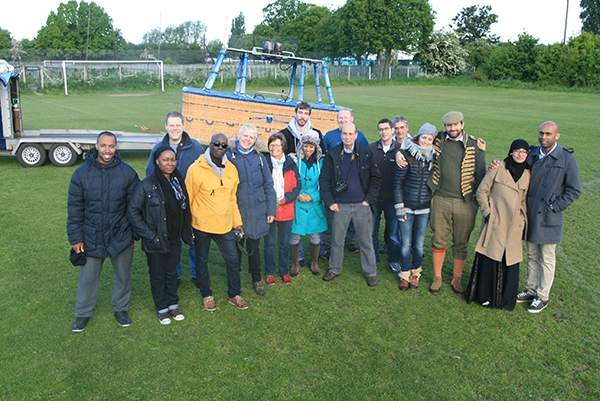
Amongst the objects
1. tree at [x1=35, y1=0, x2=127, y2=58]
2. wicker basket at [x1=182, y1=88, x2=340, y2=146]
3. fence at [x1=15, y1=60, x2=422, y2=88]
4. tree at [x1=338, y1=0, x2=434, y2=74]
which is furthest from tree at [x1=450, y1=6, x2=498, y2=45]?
wicker basket at [x1=182, y1=88, x2=340, y2=146]

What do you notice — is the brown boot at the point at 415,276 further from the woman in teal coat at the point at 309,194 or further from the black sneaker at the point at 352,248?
the black sneaker at the point at 352,248

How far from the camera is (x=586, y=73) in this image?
4434cm

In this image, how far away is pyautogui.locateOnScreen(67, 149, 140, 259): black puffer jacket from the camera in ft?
15.4

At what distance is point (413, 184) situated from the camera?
19.4 ft

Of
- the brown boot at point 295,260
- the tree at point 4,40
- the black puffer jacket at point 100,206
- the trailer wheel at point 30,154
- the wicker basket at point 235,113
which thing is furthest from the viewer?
the tree at point 4,40

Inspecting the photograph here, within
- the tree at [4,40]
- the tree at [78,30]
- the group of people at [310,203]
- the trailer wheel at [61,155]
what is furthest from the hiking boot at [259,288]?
the tree at [78,30]

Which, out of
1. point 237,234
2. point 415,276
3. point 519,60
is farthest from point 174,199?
point 519,60

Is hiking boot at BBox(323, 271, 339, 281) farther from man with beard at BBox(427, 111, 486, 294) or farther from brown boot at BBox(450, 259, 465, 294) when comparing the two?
brown boot at BBox(450, 259, 465, 294)

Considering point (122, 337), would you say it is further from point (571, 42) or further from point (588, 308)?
point (571, 42)

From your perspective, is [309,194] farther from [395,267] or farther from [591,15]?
[591,15]

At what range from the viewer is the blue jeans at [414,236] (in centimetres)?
601

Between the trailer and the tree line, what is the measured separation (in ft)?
123

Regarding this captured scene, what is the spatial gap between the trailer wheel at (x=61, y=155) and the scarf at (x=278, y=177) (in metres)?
8.15

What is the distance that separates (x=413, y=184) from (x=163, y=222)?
2.77 meters
